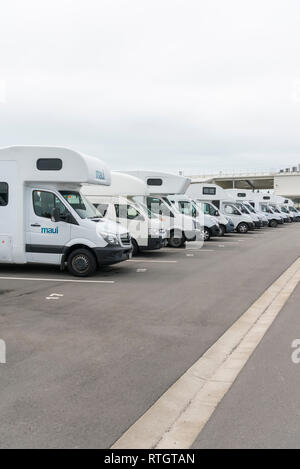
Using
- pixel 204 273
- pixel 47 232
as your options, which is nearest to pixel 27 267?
pixel 47 232

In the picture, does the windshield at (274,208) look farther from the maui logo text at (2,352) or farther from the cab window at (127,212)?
the maui logo text at (2,352)

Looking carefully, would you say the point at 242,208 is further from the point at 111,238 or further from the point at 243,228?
the point at 111,238

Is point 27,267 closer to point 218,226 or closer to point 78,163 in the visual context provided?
point 78,163

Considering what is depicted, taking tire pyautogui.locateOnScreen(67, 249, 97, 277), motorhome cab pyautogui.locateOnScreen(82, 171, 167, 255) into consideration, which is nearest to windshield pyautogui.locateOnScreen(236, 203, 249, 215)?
motorhome cab pyautogui.locateOnScreen(82, 171, 167, 255)

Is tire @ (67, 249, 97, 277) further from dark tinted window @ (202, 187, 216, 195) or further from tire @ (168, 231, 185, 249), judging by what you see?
dark tinted window @ (202, 187, 216, 195)

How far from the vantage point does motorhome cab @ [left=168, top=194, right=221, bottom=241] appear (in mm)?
21797

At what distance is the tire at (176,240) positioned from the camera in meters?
19.4

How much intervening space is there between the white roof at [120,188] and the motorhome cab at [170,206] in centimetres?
151

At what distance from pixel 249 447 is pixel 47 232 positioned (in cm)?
915

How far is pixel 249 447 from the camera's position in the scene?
3.59 m

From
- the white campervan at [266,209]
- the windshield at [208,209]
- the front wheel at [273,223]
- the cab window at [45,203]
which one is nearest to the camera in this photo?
the cab window at [45,203]

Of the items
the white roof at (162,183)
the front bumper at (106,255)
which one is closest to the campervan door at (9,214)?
the front bumper at (106,255)

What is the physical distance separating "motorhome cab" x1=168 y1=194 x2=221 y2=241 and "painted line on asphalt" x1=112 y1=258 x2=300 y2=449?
562 inches

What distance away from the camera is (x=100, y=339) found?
249 inches
